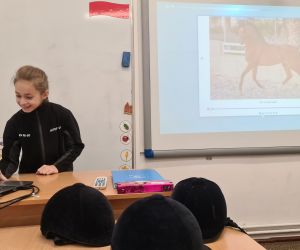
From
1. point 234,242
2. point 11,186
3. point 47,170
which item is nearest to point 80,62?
point 47,170

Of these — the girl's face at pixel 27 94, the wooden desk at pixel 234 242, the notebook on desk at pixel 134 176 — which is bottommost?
the wooden desk at pixel 234 242

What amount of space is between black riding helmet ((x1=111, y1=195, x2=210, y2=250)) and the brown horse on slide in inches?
73.0

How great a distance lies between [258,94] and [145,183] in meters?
1.53

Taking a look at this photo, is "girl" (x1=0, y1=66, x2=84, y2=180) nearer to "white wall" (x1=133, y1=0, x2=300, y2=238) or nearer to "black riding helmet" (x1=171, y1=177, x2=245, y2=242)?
"white wall" (x1=133, y1=0, x2=300, y2=238)

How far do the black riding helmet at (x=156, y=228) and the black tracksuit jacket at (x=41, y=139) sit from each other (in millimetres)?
1045

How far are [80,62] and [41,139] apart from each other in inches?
24.7

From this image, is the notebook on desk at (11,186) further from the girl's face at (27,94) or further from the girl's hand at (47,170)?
the girl's face at (27,94)

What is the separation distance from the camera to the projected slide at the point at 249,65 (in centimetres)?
235

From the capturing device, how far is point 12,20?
2.07 metres

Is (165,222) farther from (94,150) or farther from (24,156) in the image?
(94,150)

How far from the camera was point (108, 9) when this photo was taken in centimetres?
216

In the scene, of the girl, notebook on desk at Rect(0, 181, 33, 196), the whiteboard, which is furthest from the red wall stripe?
notebook on desk at Rect(0, 181, 33, 196)

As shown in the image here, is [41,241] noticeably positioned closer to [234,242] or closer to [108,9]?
[234,242]

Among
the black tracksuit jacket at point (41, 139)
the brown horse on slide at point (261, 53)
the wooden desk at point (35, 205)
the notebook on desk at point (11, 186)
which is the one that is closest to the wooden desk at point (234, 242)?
the wooden desk at point (35, 205)
